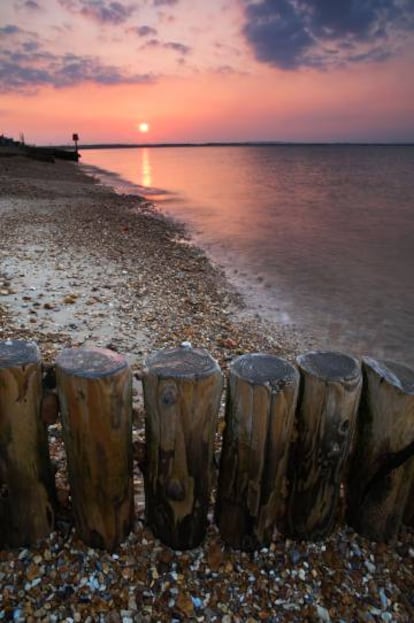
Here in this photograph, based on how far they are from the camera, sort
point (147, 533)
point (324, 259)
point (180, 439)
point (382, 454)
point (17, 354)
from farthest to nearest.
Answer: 1. point (324, 259)
2. point (147, 533)
3. point (382, 454)
4. point (180, 439)
5. point (17, 354)

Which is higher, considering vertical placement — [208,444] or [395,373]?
[395,373]

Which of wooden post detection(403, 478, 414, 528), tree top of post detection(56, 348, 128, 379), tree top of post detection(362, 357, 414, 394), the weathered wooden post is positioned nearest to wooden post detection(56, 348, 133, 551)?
tree top of post detection(56, 348, 128, 379)

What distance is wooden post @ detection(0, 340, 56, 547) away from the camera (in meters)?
2.03

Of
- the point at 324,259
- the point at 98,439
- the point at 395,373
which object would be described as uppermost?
the point at 395,373

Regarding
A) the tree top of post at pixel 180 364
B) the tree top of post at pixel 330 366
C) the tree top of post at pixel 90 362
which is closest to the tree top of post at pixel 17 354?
the tree top of post at pixel 90 362

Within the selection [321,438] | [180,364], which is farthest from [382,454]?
[180,364]

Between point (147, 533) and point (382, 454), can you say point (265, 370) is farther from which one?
point (147, 533)

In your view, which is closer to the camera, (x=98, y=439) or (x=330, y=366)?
(x=98, y=439)

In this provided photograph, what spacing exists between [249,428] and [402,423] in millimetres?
902

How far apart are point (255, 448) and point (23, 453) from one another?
1.29 m

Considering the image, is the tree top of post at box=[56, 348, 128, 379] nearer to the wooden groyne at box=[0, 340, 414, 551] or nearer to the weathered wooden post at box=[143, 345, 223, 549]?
the wooden groyne at box=[0, 340, 414, 551]

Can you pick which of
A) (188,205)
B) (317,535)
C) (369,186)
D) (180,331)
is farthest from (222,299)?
(369,186)

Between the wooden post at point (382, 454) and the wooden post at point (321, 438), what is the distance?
0.15m

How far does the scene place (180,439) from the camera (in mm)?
2178
